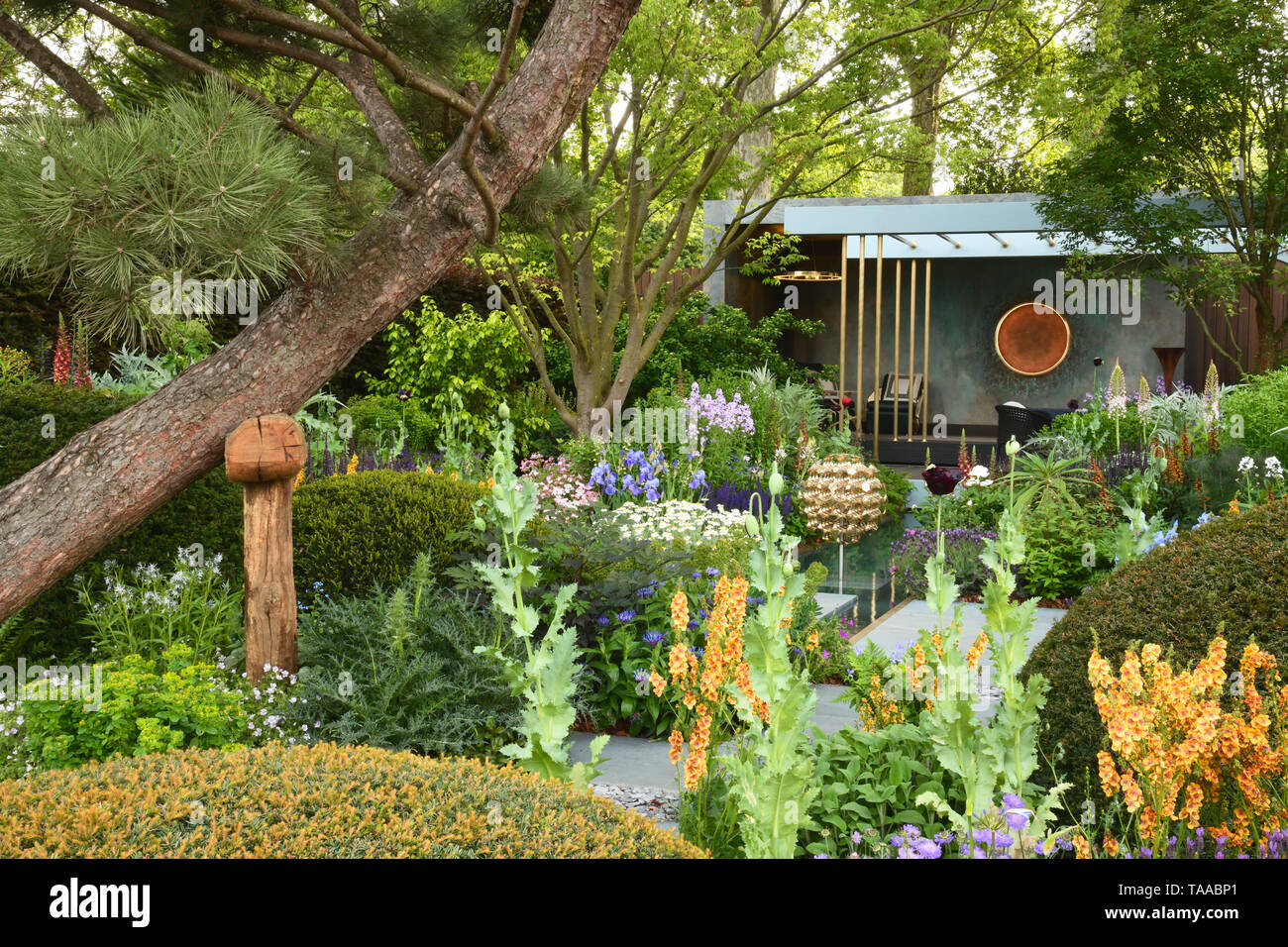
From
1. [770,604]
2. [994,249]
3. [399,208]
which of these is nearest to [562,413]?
[399,208]

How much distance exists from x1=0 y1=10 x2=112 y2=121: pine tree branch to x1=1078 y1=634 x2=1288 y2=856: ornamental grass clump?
3.72 meters

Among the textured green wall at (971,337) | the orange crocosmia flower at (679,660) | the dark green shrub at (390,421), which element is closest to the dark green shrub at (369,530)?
the orange crocosmia flower at (679,660)

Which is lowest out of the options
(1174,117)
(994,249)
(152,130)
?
(152,130)

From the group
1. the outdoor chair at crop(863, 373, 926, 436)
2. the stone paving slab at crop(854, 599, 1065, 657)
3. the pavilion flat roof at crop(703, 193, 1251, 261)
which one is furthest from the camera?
the outdoor chair at crop(863, 373, 926, 436)

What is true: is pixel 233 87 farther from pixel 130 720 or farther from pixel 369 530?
pixel 130 720

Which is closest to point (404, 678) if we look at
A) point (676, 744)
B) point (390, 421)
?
point (676, 744)

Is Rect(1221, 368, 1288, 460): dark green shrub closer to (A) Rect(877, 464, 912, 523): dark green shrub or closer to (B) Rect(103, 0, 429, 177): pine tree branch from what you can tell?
(A) Rect(877, 464, 912, 523): dark green shrub

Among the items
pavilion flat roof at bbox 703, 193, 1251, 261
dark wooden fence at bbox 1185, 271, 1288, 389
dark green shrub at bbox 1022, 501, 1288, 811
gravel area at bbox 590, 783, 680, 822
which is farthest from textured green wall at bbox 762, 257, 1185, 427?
dark green shrub at bbox 1022, 501, 1288, 811

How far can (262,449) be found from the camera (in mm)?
3500

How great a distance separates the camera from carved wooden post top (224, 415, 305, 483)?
3484 millimetres

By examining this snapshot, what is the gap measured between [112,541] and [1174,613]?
3.82m

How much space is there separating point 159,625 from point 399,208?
1.92 metres
